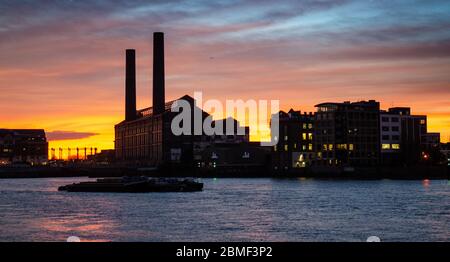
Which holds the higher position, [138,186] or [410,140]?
[410,140]

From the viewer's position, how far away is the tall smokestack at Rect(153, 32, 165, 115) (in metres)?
133

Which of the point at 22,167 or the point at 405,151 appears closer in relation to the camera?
the point at 405,151

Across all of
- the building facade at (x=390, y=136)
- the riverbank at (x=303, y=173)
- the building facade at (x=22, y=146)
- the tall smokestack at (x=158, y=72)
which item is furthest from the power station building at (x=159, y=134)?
the building facade at (x=22, y=146)

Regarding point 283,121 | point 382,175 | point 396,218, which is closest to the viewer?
point 396,218

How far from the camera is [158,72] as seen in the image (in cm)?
13312

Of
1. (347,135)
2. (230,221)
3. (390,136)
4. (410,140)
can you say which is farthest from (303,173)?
Result: (230,221)

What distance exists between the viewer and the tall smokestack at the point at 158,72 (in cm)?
13288

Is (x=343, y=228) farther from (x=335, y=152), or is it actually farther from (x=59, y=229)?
(x=335, y=152)

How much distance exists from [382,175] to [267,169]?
23151 mm

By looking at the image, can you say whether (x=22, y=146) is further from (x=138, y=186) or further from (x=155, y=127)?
(x=138, y=186)

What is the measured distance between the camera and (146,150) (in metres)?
141

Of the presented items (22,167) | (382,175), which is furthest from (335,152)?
(22,167)

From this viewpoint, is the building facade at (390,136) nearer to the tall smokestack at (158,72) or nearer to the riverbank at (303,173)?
the riverbank at (303,173)

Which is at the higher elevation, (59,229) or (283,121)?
(283,121)
